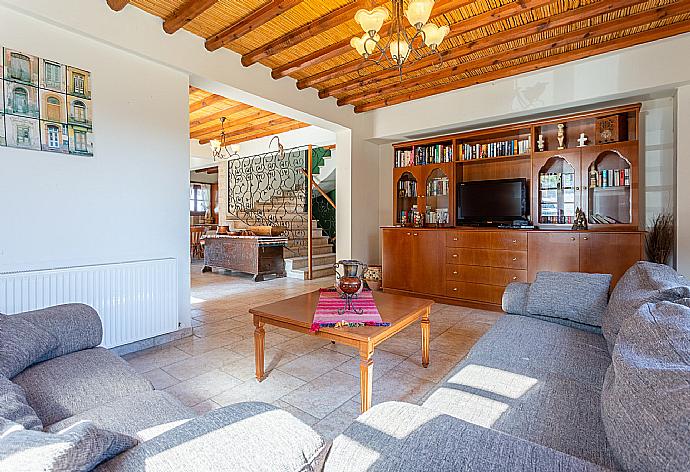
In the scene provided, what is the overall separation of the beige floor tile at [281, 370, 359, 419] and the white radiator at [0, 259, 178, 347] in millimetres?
1557

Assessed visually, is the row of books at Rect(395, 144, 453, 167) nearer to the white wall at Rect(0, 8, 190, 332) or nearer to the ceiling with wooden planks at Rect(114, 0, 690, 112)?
the ceiling with wooden planks at Rect(114, 0, 690, 112)

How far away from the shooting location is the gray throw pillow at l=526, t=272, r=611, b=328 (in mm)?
2213

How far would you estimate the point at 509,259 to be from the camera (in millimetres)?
4211

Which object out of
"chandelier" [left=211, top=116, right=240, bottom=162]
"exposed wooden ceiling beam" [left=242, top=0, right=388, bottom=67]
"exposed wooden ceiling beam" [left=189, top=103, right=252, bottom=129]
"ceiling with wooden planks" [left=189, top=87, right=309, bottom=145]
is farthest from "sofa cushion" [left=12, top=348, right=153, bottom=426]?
"chandelier" [left=211, top=116, right=240, bottom=162]

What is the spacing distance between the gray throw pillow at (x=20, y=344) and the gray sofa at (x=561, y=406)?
56.0 inches

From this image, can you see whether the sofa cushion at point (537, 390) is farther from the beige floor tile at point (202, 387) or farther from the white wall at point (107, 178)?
the white wall at point (107, 178)

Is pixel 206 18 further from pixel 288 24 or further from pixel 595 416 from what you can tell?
pixel 595 416

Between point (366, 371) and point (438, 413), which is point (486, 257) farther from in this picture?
point (438, 413)

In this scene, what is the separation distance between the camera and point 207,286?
5.98m

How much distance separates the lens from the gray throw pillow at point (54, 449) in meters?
0.59

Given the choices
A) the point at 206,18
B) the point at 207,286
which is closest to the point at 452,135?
the point at 206,18

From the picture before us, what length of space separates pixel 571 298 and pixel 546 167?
271 cm

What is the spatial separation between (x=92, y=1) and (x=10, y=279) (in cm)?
212

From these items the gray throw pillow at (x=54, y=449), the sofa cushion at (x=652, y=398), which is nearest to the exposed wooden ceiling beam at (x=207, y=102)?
the gray throw pillow at (x=54, y=449)
